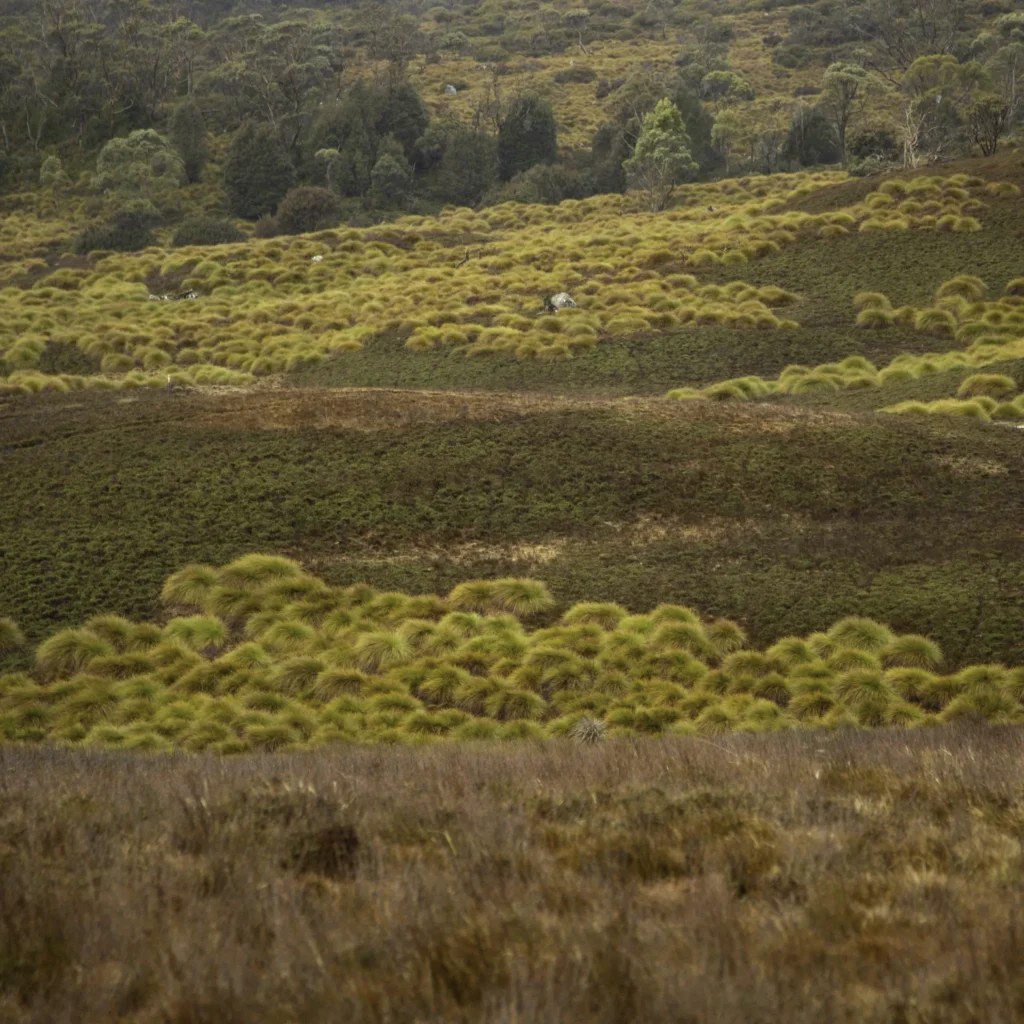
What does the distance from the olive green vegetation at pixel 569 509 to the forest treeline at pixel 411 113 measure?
40.7 meters

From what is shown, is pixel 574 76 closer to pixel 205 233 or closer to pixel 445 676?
pixel 205 233

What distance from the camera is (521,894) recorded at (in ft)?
12.5

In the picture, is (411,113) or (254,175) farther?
(411,113)

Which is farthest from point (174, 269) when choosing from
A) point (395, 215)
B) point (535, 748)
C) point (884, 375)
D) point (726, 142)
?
point (535, 748)

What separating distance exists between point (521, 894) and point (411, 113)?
262 ft

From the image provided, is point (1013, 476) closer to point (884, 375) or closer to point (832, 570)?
point (832, 570)

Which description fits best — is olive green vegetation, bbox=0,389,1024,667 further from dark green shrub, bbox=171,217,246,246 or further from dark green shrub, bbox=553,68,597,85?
dark green shrub, bbox=553,68,597,85

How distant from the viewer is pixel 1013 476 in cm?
1725

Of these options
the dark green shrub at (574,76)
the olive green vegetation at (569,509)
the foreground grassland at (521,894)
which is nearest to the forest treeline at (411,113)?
the dark green shrub at (574,76)

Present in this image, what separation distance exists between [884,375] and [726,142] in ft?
186

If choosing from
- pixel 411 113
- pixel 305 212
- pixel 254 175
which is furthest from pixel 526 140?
pixel 305 212

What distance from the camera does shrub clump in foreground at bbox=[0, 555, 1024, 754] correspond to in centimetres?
1085

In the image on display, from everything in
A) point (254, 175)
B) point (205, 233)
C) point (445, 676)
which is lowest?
point (205, 233)

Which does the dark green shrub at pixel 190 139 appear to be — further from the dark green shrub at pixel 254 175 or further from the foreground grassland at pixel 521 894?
the foreground grassland at pixel 521 894
